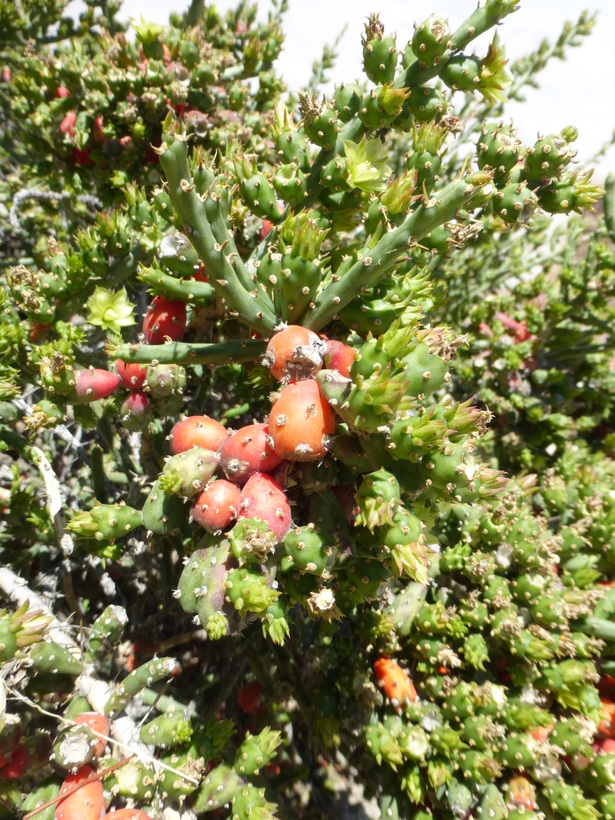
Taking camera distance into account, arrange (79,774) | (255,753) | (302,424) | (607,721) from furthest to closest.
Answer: (607,721), (255,753), (79,774), (302,424)

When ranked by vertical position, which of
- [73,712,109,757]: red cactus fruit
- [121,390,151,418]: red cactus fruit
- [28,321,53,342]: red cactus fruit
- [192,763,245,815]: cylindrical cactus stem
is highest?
[28,321,53,342]: red cactus fruit

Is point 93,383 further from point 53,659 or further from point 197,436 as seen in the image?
point 53,659

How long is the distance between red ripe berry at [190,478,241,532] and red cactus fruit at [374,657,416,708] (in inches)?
36.0

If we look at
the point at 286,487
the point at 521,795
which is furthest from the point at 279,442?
the point at 521,795

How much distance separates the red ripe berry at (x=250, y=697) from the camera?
236 cm

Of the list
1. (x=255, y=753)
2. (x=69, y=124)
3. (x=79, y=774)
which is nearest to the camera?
(x=79, y=774)

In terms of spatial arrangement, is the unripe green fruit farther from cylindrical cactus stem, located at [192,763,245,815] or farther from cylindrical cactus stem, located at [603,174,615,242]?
cylindrical cactus stem, located at [192,763,245,815]

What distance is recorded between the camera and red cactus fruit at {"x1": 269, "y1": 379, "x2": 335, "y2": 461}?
1.17 meters

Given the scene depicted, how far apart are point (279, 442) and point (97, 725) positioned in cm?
99

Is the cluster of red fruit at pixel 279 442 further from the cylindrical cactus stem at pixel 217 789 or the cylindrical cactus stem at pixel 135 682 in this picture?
the cylindrical cactus stem at pixel 217 789

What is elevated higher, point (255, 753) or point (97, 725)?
point (97, 725)

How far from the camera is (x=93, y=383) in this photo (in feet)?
5.38

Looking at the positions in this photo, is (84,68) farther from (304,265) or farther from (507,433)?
(507,433)

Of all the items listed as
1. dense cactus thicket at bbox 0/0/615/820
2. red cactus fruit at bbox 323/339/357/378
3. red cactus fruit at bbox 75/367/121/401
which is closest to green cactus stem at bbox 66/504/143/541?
dense cactus thicket at bbox 0/0/615/820
